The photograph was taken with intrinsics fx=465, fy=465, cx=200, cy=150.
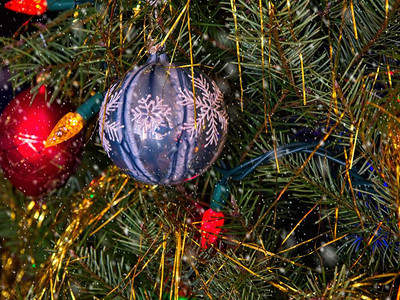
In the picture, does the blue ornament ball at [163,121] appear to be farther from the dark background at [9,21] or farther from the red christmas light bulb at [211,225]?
the dark background at [9,21]

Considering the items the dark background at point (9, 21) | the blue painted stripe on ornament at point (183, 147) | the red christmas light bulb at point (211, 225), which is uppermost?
the dark background at point (9, 21)

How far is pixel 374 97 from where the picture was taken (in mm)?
380

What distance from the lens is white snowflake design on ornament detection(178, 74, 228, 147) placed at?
1.26ft

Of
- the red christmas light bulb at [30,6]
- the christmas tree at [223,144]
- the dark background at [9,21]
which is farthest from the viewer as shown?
the dark background at [9,21]

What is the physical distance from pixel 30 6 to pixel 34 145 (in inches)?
6.1

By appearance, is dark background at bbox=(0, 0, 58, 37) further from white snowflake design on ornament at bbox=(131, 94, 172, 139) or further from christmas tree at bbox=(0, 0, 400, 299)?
white snowflake design on ornament at bbox=(131, 94, 172, 139)

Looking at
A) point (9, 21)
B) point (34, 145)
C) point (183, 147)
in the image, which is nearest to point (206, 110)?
point (183, 147)

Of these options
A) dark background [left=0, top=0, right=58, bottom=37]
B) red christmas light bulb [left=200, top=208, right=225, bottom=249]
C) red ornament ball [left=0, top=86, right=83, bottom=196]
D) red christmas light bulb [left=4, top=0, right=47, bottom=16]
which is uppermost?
red christmas light bulb [left=4, top=0, right=47, bottom=16]

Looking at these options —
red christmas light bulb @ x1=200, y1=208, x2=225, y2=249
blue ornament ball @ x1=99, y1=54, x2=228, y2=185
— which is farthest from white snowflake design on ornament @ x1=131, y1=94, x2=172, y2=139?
red christmas light bulb @ x1=200, y1=208, x2=225, y2=249

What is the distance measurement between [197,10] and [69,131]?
188 mm

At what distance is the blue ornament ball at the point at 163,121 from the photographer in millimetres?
380

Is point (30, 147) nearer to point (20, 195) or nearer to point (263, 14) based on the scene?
point (20, 195)

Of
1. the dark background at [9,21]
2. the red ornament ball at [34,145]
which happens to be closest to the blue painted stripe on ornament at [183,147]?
the red ornament ball at [34,145]

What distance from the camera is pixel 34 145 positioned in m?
0.54
